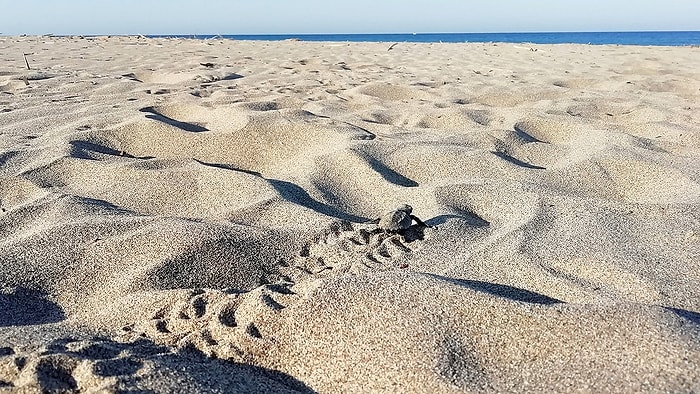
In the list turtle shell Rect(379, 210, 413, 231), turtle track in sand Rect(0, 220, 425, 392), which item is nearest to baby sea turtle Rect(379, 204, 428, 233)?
turtle shell Rect(379, 210, 413, 231)

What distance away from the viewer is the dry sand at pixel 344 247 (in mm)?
1229

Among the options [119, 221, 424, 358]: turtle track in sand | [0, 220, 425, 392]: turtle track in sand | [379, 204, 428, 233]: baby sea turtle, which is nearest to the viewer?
[0, 220, 425, 392]: turtle track in sand

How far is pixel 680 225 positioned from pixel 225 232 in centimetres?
170

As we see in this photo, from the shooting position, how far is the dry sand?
1.23 m

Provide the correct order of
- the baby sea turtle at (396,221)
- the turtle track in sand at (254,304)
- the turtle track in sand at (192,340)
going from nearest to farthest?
the turtle track in sand at (192,340) → the turtle track in sand at (254,304) → the baby sea turtle at (396,221)

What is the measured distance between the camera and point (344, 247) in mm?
1922

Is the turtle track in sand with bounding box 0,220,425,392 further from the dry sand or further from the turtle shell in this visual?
the turtle shell

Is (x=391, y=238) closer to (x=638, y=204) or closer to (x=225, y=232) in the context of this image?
(x=225, y=232)

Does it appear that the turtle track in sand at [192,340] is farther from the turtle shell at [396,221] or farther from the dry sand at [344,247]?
the turtle shell at [396,221]

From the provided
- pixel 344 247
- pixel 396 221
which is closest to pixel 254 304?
pixel 344 247

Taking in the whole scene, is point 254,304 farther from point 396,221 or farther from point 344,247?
point 396,221

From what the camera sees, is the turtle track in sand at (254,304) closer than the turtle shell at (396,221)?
Yes

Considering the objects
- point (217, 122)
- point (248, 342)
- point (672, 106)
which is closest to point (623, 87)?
Result: point (672, 106)

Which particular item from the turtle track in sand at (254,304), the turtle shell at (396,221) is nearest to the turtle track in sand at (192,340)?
the turtle track in sand at (254,304)
